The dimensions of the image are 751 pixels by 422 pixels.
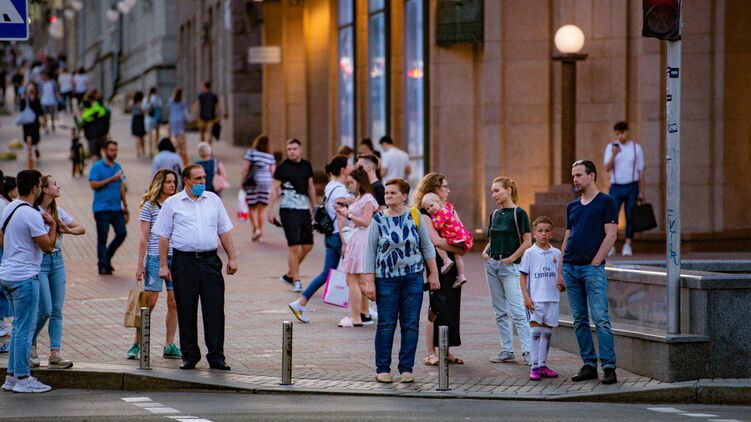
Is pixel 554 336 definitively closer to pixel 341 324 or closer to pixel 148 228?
pixel 341 324

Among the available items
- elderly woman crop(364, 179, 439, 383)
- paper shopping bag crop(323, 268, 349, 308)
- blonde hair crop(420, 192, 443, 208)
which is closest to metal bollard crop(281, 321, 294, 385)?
elderly woman crop(364, 179, 439, 383)

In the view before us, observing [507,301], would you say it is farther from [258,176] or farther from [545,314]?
[258,176]

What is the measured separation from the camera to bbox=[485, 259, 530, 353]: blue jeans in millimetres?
12883

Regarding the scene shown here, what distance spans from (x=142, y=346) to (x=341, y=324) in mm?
3279

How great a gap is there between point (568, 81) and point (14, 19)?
9.88m

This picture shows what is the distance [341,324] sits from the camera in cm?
1512

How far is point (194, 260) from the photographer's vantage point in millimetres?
12586

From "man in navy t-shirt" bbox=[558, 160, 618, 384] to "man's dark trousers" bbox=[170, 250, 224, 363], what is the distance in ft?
9.77

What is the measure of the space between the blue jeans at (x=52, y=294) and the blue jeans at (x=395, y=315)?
274 centimetres

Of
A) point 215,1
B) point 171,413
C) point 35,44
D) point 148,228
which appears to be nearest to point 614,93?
point 148,228

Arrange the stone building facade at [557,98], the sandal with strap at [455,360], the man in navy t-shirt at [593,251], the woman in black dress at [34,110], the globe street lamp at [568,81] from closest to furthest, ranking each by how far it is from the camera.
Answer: the man in navy t-shirt at [593,251] < the sandal with strap at [455,360] < the globe street lamp at [568,81] < the stone building facade at [557,98] < the woman in black dress at [34,110]

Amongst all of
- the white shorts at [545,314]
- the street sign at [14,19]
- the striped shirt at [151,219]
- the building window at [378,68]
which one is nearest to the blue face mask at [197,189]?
the striped shirt at [151,219]

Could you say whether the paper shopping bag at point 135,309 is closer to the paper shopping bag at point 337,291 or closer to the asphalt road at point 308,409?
the asphalt road at point 308,409

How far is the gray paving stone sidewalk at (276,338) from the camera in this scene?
39.4 ft
